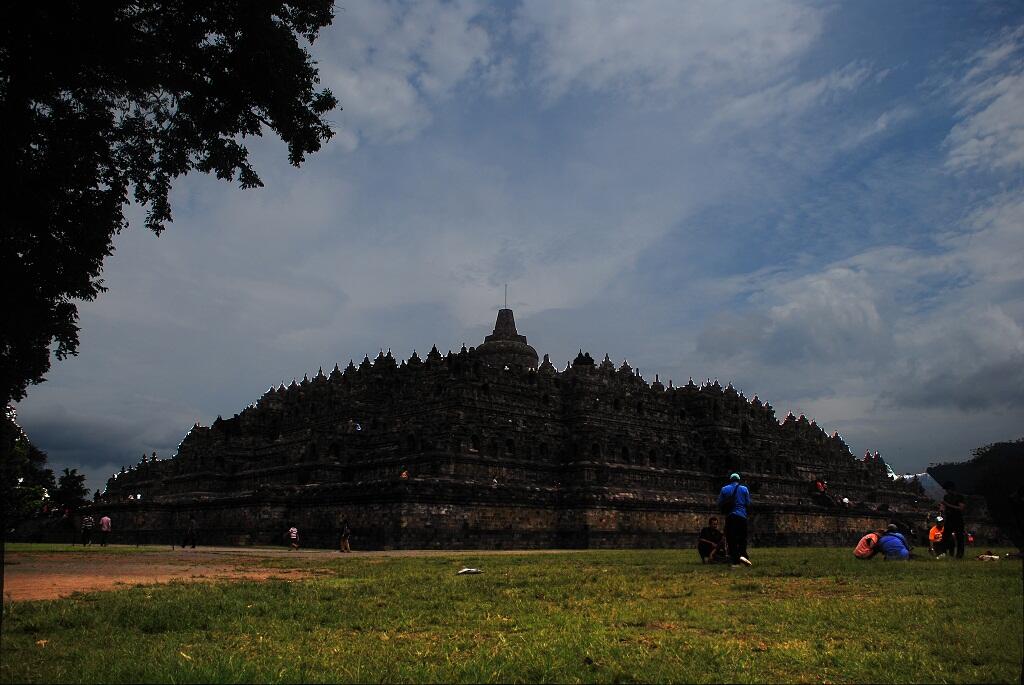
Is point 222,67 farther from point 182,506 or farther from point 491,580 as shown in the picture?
point 182,506

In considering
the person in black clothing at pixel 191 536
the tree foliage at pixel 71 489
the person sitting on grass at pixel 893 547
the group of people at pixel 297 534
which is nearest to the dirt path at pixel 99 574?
the group of people at pixel 297 534

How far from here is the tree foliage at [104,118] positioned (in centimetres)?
1139

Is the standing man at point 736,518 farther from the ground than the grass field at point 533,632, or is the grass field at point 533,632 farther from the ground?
the standing man at point 736,518

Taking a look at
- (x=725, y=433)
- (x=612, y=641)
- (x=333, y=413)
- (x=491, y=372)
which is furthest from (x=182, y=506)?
(x=612, y=641)

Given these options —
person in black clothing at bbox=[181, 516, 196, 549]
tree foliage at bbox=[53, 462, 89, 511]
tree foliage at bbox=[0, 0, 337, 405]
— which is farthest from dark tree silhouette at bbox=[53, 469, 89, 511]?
tree foliage at bbox=[0, 0, 337, 405]

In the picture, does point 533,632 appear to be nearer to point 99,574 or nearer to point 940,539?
point 99,574

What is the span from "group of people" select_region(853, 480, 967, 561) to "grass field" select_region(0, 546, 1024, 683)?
579cm

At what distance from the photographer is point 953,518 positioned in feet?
61.3

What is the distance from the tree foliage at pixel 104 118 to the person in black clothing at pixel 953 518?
16795 mm

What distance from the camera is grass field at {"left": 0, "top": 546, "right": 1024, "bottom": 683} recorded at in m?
5.93

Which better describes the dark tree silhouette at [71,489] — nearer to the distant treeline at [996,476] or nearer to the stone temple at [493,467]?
the stone temple at [493,467]

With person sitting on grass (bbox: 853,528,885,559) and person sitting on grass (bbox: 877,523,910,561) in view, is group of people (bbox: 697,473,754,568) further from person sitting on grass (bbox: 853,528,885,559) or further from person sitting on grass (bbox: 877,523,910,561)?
person sitting on grass (bbox: 877,523,910,561)

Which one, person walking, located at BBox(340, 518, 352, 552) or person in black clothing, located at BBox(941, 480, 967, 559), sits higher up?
person in black clothing, located at BBox(941, 480, 967, 559)

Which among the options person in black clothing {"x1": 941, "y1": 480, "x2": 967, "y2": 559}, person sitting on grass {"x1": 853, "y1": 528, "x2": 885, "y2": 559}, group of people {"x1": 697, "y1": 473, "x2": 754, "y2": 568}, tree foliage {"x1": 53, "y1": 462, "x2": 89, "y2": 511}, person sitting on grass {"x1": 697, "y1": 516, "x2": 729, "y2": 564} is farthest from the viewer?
tree foliage {"x1": 53, "y1": 462, "x2": 89, "y2": 511}
